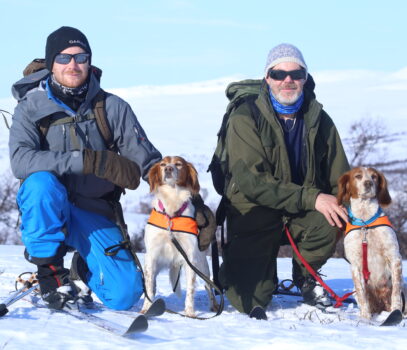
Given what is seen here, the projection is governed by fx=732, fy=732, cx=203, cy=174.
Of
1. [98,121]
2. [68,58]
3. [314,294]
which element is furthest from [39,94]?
[314,294]

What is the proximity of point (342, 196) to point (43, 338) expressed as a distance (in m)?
2.10

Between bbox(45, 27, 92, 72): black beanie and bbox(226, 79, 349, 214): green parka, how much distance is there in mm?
1126

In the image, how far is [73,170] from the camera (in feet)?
14.6

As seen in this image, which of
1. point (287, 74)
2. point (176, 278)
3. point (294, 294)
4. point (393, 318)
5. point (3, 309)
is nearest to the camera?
point (3, 309)

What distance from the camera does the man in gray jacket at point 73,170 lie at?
172 inches

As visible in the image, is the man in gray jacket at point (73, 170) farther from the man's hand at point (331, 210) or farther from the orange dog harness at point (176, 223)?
the man's hand at point (331, 210)

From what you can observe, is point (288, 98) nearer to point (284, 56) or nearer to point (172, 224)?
point (284, 56)

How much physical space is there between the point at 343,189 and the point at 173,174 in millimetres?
1109

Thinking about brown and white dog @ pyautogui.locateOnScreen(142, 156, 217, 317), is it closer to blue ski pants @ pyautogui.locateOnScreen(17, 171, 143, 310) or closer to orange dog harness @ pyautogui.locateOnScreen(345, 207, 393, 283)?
blue ski pants @ pyautogui.locateOnScreen(17, 171, 143, 310)

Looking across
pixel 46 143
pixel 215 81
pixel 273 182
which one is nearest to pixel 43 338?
pixel 46 143

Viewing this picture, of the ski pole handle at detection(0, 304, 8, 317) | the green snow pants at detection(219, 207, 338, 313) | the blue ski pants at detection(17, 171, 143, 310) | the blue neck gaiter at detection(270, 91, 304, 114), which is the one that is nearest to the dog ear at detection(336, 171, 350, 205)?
the green snow pants at detection(219, 207, 338, 313)

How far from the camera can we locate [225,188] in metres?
5.25

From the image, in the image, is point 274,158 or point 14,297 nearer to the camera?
point 14,297

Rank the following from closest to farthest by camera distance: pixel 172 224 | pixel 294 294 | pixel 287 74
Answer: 1. pixel 172 224
2. pixel 287 74
3. pixel 294 294
